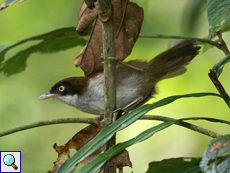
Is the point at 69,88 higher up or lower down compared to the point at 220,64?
higher up

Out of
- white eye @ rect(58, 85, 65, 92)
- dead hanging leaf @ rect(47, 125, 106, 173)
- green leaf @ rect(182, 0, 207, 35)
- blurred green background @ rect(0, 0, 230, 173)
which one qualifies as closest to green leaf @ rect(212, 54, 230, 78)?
dead hanging leaf @ rect(47, 125, 106, 173)

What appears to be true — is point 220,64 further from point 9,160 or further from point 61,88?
point 9,160

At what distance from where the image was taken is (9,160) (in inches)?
134

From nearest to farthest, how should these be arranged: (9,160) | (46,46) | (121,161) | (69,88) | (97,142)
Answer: (97,142) < (121,161) < (46,46) < (9,160) < (69,88)

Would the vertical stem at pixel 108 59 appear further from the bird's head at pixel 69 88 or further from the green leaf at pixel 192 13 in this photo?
the green leaf at pixel 192 13

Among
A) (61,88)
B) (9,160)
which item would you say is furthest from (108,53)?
(9,160)

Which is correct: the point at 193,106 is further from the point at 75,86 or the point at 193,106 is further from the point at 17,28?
the point at 17,28

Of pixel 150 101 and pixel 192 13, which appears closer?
pixel 192 13

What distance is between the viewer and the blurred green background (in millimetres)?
5148

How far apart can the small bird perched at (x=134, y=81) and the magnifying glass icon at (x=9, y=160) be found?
0.95 metres

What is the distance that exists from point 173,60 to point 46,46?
4.44 feet

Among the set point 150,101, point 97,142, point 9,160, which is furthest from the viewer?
point 150,101

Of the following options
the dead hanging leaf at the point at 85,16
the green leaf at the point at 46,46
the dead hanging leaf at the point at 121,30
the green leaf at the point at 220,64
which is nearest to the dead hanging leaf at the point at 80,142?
the dead hanging leaf at the point at 121,30

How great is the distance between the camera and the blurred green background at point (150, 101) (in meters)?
5.15
